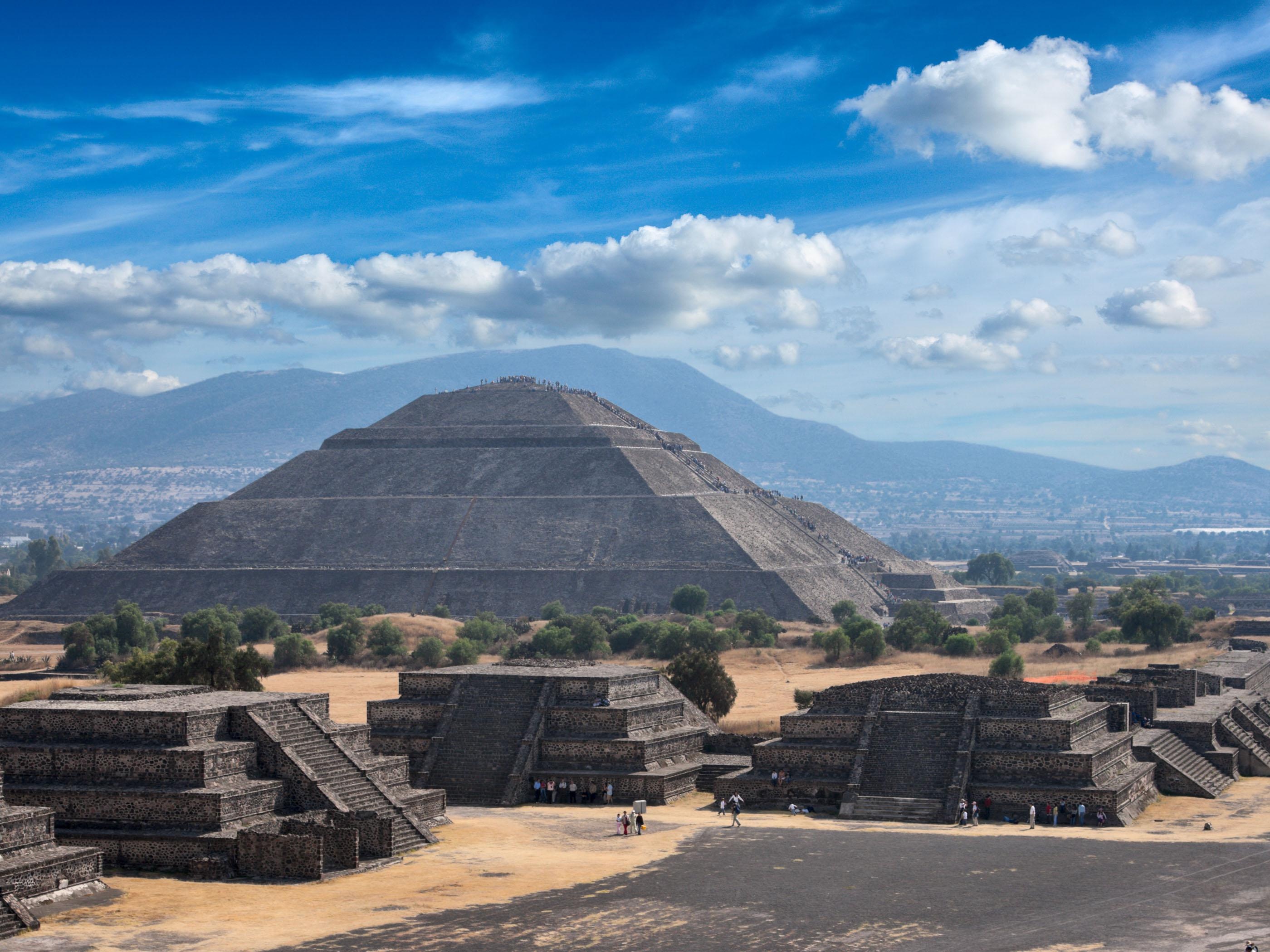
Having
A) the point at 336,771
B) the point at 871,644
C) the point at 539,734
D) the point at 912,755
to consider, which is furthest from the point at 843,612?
the point at 336,771

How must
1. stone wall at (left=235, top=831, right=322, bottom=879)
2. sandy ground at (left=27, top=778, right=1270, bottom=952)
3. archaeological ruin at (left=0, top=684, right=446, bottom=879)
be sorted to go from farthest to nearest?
archaeological ruin at (left=0, top=684, right=446, bottom=879) → stone wall at (left=235, top=831, right=322, bottom=879) → sandy ground at (left=27, top=778, right=1270, bottom=952)

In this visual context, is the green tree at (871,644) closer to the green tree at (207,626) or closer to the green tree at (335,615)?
the green tree at (335,615)

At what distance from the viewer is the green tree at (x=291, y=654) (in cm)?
8775

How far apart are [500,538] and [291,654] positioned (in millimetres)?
46905

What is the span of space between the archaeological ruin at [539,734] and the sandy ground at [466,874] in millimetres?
1161

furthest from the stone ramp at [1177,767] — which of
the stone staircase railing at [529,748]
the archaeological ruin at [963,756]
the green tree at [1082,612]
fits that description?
the green tree at [1082,612]

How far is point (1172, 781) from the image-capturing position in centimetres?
4759

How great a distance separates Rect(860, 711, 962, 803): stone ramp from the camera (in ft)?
143

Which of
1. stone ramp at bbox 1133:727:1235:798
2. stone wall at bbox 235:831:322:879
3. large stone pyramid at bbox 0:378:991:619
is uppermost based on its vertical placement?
large stone pyramid at bbox 0:378:991:619

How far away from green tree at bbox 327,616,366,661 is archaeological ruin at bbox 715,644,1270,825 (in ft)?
154

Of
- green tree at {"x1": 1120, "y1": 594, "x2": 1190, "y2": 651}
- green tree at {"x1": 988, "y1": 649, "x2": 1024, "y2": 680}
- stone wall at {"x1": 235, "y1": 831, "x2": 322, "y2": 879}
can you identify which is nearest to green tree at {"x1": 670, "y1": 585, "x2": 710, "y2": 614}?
green tree at {"x1": 1120, "y1": 594, "x2": 1190, "y2": 651}

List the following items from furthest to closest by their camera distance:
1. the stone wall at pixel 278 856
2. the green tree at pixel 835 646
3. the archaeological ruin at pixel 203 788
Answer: the green tree at pixel 835 646
the archaeological ruin at pixel 203 788
the stone wall at pixel 278 856

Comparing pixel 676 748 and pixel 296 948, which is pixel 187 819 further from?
pixel 676 748

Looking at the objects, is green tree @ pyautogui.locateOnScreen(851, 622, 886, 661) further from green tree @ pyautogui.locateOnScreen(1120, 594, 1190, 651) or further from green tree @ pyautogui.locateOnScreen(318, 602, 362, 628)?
green tree @ pyautogui.locateOnScreen(318, 602, 362, 628)
